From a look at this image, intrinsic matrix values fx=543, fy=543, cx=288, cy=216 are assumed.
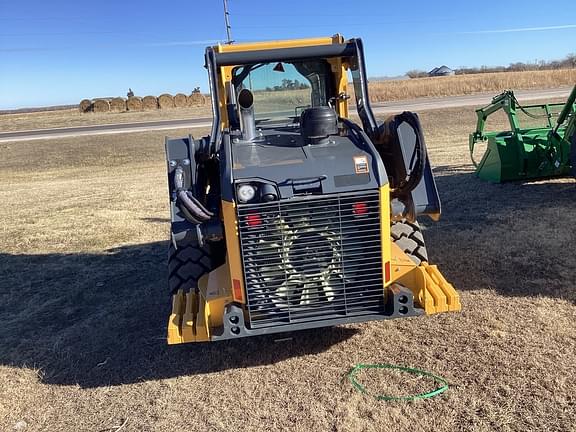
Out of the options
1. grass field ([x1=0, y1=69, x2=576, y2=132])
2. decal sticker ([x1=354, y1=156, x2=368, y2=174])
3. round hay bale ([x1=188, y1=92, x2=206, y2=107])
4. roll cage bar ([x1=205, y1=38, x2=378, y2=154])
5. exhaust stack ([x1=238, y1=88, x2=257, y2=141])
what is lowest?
decal sticker ([x1=354, y1=156, x2=368, y2=174])

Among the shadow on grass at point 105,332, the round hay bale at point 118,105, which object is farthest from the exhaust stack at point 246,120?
the round hay bale at point 118,105

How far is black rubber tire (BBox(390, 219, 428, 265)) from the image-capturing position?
15.8 feet

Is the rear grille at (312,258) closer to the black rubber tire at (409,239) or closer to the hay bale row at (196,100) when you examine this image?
the black rubber tire at (409,239)

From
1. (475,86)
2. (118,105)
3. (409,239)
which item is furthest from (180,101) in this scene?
(409,239)

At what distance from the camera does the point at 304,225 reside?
3.61 metres

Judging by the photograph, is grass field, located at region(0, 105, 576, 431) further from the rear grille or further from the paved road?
the paved road

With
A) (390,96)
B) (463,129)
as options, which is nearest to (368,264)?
(463,129)

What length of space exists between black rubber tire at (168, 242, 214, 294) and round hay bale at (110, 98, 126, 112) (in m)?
45.5

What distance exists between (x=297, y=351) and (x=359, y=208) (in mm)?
1284

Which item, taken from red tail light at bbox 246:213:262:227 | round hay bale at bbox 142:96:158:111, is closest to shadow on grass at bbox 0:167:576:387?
red tail light at bbox 246:213:262:227

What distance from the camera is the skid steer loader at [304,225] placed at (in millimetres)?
3580

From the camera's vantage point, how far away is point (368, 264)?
3750 mm

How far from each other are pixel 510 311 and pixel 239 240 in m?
2.37

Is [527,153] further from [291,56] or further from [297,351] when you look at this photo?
[297,351]
